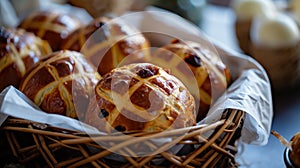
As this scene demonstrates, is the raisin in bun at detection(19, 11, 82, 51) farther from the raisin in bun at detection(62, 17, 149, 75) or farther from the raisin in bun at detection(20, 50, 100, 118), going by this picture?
the raisin in bun at detection(20, 50, 100, 118)

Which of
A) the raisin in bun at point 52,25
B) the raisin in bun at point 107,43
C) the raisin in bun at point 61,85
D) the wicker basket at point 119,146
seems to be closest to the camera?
the wicker basket at point 119,146

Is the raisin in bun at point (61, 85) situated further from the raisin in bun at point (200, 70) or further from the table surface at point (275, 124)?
the table surface at point (275, 124)

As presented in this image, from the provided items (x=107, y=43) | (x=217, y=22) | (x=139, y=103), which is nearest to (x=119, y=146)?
(x=139, y=103)

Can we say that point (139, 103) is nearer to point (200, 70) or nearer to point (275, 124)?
point (200, 70)

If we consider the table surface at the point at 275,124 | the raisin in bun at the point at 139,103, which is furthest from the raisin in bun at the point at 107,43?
the table surface at the point at 275,124

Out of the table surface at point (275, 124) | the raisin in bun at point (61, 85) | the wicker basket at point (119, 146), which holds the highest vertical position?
the raisin in bun at point (61, 85)

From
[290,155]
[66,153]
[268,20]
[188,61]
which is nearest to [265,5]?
[268,20]

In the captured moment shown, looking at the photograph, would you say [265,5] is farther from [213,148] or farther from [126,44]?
[213,148]
